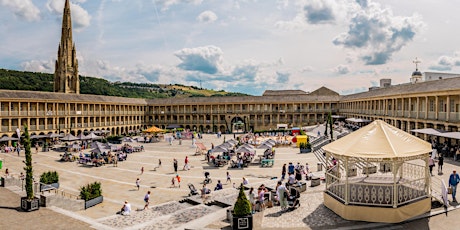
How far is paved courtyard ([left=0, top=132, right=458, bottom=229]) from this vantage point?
12.7 metres

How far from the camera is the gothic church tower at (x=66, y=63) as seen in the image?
90125 mm

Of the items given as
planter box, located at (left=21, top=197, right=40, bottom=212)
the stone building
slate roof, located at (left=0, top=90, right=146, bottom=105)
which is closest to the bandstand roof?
planter box, located at (left=21, top=197, right=40, bottom=212)

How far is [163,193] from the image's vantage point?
2227 centimetres

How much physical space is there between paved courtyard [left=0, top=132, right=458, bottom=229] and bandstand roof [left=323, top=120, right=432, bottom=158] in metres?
2.47

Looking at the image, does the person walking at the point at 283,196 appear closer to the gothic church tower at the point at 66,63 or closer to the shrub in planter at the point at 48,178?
the shrub in planter at the point at 48,178

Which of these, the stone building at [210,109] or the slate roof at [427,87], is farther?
the stone building at [210,109]

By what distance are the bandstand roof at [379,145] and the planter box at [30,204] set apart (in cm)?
1424

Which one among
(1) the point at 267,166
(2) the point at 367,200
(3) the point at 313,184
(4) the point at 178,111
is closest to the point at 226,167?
(1) the point at 267,166

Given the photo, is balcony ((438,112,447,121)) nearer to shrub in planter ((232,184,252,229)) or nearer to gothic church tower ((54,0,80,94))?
shrub in planter ((232,184,252,229))

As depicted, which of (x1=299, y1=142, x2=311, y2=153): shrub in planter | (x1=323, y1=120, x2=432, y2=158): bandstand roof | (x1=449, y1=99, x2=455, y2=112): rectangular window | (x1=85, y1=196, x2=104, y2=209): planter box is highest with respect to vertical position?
(x1=449, y1=99, x2=455, y2=112): rectangular window

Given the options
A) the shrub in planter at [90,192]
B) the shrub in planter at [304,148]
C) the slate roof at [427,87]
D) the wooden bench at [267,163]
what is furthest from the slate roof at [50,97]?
the slate roof at [427,87]

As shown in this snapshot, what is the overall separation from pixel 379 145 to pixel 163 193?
14673 millimetres

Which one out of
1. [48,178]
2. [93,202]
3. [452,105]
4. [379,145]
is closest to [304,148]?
[452,105]

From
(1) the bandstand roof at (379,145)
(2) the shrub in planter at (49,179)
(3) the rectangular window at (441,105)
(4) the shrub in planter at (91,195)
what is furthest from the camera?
(3) the rectangular window at (441,105)
